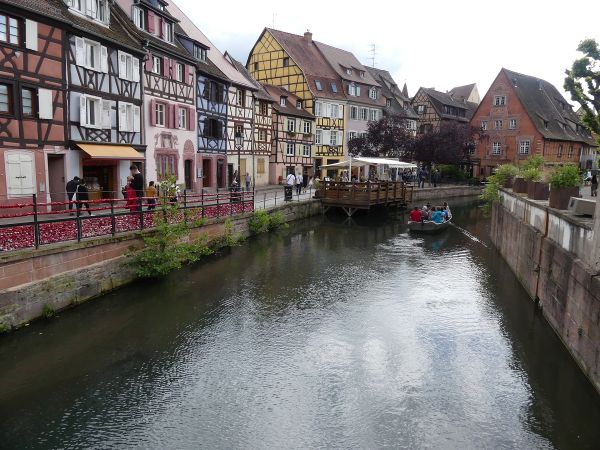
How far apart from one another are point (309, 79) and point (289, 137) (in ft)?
27.0

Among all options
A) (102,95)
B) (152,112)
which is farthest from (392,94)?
(102,95)

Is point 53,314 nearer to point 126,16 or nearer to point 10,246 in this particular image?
point 10,246

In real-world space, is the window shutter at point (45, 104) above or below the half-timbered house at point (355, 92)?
below

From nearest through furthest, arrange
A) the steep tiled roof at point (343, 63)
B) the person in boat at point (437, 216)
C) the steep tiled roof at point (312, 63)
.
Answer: the person in boat at point (437, 216) → the steep tiled roof at point (312, 63) → the steep tiled roof at point (343, 63)

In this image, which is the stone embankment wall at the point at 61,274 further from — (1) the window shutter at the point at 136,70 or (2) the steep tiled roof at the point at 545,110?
(2) the steep tiled roof at the point at 545,110

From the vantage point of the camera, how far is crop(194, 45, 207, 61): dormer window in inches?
1345

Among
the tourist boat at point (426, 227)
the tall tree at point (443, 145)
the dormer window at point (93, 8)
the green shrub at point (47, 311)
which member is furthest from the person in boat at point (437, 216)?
the tall tree at point (443, 145)

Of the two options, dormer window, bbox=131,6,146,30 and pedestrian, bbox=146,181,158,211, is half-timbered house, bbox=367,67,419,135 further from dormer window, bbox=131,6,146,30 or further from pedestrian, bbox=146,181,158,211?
pedestrian, bbox=146,181,158,211

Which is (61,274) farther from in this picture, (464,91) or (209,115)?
(464,91)

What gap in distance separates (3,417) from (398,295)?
11.4m

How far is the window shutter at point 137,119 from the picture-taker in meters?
26.1

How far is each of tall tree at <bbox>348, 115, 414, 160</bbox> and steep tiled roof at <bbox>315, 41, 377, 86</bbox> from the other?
6189 mm

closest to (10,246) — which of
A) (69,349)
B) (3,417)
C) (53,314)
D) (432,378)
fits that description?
(53,314)

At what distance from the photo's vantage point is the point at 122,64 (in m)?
24.9
